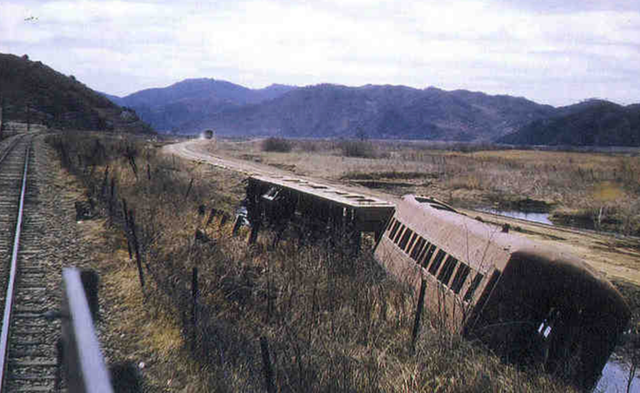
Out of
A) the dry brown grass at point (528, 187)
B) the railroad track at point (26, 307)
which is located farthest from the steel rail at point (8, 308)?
the dry brown grass at point (528, 187)

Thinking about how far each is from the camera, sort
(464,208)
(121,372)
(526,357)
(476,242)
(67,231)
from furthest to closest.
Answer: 1. (464,208)
2. (67,231)
3. (476,242)
4. (526,357)
5. (121,372)

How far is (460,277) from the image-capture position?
19.7 feet

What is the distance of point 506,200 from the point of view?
2273 cm

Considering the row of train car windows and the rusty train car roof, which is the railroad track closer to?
the row of train car windows

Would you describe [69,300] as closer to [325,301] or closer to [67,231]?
[325,301]

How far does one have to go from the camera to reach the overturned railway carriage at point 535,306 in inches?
201

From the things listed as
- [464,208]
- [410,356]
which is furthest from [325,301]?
[464,208]

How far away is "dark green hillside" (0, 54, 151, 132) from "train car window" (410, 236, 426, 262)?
229 feet

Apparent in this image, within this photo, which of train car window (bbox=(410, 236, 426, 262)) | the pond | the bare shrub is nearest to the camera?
train car window (bbox=(410, 236, 426, 262))

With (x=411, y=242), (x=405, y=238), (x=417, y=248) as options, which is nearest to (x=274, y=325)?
(x=417, y=248)

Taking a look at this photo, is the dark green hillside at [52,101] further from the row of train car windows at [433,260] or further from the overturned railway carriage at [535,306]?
the overturned railway carriage at [535,306]

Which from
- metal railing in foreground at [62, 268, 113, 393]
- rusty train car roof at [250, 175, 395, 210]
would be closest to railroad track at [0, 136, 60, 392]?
metal railing in foreground at [62, 268, 113, 393]

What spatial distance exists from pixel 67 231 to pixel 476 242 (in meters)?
9.19

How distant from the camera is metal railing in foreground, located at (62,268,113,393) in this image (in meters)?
1.17
